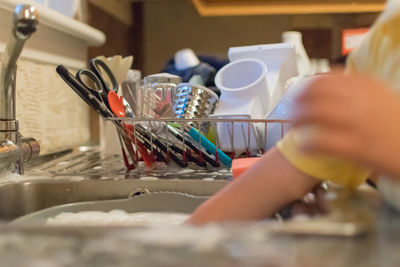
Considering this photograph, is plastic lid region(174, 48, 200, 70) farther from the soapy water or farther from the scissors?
the soapy water

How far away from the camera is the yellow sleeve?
327mm

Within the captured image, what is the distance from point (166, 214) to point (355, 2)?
6.27 feet

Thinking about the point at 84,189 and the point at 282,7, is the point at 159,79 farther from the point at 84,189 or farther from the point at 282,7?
the point at 282,7

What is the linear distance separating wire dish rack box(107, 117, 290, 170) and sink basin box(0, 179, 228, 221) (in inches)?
3.5

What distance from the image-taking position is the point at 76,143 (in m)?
1.20

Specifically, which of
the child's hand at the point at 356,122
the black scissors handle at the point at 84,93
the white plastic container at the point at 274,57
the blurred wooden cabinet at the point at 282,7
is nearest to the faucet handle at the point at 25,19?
the black scissors handle at the point at 84,93

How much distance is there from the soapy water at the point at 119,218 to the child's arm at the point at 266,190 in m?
0.24

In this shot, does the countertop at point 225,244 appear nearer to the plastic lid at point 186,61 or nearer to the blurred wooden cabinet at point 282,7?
the plastic lid at point 186,61

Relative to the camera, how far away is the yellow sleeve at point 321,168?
327 mm

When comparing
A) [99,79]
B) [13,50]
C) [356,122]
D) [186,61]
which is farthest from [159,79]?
[356,122]

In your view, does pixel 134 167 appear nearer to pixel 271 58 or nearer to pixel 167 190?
pixel 167 190

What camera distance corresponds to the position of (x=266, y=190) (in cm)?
35

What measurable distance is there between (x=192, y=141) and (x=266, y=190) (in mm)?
425

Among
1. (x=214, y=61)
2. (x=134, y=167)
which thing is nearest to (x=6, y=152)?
(x=134, y=167)
